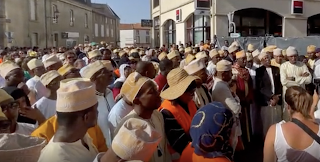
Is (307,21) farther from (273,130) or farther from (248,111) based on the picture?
(273,130)

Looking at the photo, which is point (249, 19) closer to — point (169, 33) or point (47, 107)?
point (169, 33)

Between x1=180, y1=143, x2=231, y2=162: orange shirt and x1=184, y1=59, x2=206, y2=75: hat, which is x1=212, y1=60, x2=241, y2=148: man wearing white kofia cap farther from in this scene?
x1=180, y1=143, x2=231, y2=162: orange shirt

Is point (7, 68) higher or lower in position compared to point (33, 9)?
lower

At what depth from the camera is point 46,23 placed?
127ft

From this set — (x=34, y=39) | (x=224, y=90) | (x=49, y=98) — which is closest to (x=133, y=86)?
(x=49, y=98)

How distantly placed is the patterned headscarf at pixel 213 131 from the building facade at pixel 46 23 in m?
21.3

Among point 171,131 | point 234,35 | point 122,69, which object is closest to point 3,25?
point 234,35

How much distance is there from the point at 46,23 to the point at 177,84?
36865mm

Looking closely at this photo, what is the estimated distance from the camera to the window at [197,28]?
22.9m

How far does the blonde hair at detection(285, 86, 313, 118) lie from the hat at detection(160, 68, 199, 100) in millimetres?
998

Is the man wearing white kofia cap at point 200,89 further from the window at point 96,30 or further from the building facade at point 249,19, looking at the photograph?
the window at point 96,30

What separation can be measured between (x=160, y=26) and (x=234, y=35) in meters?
16.9

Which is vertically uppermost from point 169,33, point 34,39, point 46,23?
point 46,23

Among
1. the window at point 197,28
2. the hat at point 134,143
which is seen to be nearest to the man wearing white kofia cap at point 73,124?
the hat at point 134,143
